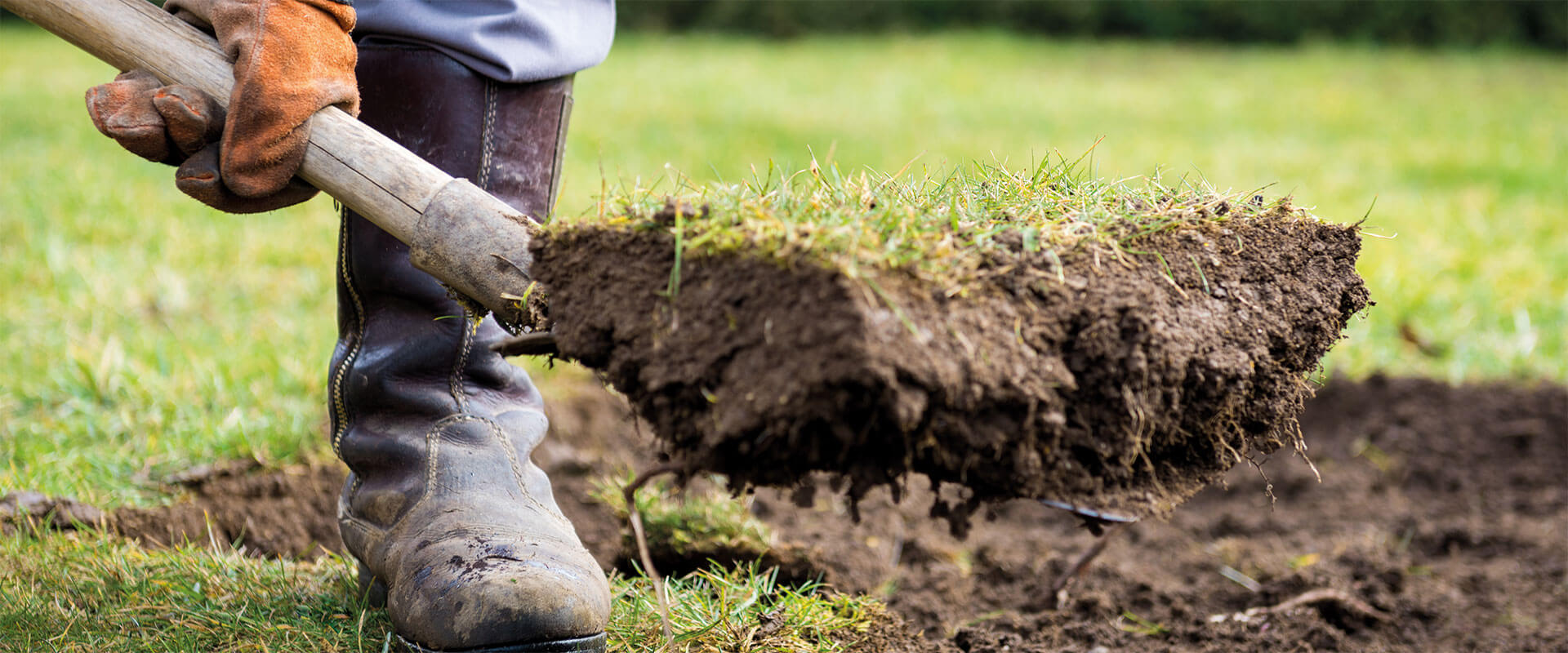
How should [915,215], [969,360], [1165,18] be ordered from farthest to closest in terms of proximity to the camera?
1. [1165,18]
2. [915,215]
3. [969,360]

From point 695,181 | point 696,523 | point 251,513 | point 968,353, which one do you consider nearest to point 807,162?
point 695,181

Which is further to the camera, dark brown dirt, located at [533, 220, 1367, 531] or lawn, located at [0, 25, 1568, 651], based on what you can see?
lawn, located at [0, 25, 1568, 651]

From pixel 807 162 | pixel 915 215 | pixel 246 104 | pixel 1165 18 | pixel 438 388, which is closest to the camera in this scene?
pixel 915 215

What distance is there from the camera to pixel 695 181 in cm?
360

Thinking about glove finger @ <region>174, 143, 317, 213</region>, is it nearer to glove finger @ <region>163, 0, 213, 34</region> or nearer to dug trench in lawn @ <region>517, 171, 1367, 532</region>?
glove finger @ <region>163, 0, 213, 34</region>

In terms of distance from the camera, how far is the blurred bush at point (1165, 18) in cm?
1265

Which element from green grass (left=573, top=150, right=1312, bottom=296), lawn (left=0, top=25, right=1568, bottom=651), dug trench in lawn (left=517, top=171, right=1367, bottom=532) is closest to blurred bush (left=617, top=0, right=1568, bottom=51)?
lawn (left=0, top=25, right=1568, bottom=651)

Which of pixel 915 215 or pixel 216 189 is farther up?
pixel 915 215

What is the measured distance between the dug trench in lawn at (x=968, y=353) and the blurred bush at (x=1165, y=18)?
1308 centimetres

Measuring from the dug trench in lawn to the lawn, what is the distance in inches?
12.4

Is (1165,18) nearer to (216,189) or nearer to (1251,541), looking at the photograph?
(1251,541)

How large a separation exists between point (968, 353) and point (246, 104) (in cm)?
112

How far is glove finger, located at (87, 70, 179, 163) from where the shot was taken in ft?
5.45

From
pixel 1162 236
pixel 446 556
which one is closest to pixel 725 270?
pixel 1162 236
